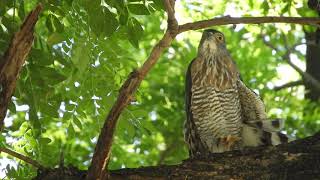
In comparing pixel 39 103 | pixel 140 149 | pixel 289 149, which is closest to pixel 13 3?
pixel 39 103

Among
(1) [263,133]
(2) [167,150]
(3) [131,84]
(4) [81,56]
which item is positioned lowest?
(3) [131,84]

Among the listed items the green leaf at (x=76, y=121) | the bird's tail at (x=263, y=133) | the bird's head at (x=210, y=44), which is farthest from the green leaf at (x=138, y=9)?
the bird's head at (x=210, y=44)

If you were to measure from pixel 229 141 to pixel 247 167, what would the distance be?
1.59 meters

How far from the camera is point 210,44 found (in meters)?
5.44

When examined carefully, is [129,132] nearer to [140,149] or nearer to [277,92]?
[140,149]

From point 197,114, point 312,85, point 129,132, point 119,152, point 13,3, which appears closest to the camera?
point 13,3

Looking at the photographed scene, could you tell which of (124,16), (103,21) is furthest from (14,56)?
(124,16)

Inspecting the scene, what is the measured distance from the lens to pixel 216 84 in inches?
201

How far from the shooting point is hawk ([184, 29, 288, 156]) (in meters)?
4.76

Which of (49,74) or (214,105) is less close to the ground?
(214,105)

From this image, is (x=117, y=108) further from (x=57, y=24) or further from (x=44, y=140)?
(x=44, y=140)

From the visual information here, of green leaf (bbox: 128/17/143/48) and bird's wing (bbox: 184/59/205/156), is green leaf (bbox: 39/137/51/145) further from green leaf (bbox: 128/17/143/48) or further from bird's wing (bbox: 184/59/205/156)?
bird's wing (bbox: 184/59/205/156)

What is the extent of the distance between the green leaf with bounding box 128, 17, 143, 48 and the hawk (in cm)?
158

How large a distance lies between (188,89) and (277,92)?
2.95 metres
